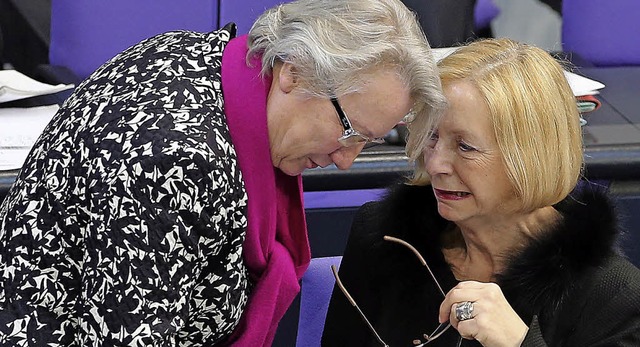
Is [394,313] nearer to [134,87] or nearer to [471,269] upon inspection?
[471,269]

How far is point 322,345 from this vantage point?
1.76 meters

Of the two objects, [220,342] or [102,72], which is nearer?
[102,72]

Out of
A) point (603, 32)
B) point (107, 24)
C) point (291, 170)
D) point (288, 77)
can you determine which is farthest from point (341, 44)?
point (603, 32)

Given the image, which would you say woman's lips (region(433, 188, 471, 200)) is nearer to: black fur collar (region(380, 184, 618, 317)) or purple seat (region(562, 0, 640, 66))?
black fur collar (region(380, 184, 618, 317))

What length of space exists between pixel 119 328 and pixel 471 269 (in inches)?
27.7

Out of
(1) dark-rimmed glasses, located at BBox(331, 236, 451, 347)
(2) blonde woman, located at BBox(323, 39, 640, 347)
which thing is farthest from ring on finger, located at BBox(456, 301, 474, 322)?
(1) dark-rimmed glasses, located at BBox(331, 236, 451, 347)

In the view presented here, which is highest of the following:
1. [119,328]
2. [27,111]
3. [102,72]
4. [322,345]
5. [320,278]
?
[102,72]

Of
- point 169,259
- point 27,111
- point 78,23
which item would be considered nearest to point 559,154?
point 169,259

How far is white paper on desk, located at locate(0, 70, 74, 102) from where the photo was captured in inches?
88.3

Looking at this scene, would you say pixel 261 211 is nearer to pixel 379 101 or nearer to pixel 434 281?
pixel 379 101

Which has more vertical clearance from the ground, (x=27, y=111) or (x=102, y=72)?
(x=102, y=72)

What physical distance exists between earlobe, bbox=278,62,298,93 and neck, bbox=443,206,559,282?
1.67ft

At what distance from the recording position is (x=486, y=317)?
141cm

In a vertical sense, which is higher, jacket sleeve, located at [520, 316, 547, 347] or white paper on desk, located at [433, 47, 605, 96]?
jacket sleeve, located at [520, 316, 547, 347]
